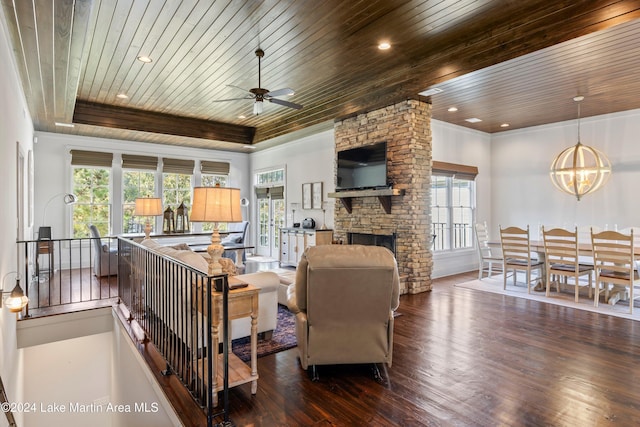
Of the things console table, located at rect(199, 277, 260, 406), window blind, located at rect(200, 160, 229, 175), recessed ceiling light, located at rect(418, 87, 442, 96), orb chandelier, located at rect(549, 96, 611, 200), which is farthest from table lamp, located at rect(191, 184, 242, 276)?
window blind, located at rect(200, 160, 229, 175)

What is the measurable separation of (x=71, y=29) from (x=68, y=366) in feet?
15.9

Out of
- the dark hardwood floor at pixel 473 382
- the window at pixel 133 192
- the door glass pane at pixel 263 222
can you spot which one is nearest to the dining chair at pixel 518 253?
the dark hardwood floor at pixel 473 382

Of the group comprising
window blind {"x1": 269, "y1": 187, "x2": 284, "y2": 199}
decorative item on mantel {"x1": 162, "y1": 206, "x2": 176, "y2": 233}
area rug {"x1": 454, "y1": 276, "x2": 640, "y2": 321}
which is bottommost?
area rug {"x1": 454, "y1": 276, "x2": 640, "y2": 321}

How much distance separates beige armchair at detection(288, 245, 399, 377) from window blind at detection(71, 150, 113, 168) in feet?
23.7

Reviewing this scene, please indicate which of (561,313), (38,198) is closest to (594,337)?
(561,313)

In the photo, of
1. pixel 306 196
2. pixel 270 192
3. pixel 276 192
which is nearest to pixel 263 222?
pixel 270 192

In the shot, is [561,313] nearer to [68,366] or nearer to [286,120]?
[286,120]

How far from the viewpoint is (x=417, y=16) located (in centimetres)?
326

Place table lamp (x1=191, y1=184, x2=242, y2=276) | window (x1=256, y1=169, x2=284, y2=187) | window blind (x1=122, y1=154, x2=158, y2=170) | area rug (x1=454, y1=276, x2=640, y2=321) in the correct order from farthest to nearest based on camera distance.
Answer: window (x1=256, y1=169, x2=284, y2=187)
window blind (x1=122, y1=154, x2=158, y2=170)
area rug (x1=454, y1=276, x2=640, y2=321)
table lamp (x1=191, y1=184, x2=242, y2=276)

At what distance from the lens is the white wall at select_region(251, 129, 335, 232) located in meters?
7.38

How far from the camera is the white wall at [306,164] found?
738 centimetres

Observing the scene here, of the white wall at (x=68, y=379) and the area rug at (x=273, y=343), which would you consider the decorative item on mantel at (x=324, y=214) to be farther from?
the white wall at (x=68, y=379)

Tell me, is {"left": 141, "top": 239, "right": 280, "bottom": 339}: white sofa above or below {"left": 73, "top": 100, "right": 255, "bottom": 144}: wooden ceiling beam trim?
below

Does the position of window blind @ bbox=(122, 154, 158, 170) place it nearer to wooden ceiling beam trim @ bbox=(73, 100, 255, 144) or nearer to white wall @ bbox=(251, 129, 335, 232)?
wooden ceiling beam trim @ bbox=(73, 100, 255, 144)
